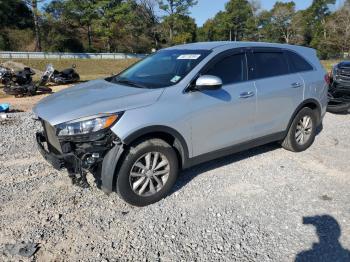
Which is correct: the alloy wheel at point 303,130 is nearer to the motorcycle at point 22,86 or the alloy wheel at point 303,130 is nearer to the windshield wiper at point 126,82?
the windshield wiper at point 126,82

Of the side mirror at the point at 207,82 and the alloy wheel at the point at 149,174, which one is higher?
the side mirror at the point at 207,82

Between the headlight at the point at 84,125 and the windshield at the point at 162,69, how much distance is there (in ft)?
2.79

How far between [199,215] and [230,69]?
6.37 feet

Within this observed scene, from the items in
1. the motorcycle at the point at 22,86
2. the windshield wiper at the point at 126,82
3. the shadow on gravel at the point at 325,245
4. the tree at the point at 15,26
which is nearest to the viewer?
the shadow on gravel at the point at 325,245

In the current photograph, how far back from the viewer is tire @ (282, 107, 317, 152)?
5301 millimetres

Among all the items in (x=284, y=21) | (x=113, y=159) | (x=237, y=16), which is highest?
(x=237, y=16)

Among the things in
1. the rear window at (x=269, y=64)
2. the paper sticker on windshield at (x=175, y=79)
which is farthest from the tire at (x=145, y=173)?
the rear window at (x=269, y=64)

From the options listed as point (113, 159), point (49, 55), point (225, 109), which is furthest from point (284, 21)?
point (113, 159)

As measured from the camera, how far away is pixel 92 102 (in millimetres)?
3584

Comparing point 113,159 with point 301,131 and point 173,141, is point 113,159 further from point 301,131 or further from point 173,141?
point 301,131

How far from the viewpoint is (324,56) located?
2201 inches

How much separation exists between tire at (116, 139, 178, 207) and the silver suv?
0.01 m

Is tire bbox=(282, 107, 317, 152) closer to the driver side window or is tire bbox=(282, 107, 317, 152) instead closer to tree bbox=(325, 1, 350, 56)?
the driver side window

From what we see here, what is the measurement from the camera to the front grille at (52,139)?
11.7ft
